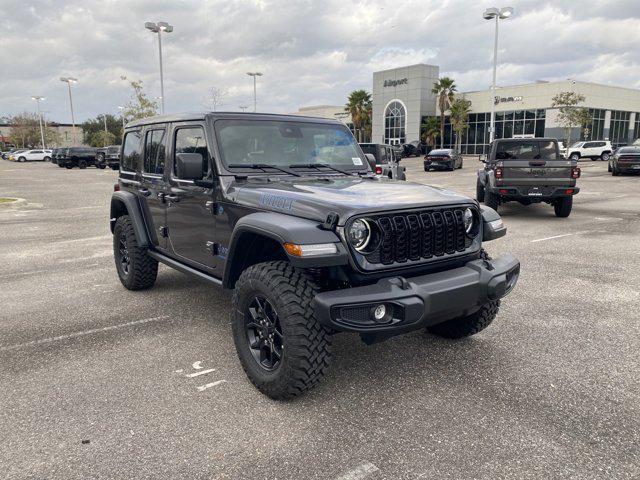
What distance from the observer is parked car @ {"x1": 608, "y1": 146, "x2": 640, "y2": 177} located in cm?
2452

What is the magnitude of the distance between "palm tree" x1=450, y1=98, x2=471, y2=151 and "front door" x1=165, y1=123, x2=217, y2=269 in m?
56.3


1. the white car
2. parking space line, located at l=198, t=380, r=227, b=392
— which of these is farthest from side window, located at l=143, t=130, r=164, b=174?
the white car

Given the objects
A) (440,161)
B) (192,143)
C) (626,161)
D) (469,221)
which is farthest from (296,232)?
(440,161)

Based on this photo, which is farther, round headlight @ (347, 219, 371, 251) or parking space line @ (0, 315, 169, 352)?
parking space line @ (0, 315, 169, 352)

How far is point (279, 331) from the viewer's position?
3.32 m

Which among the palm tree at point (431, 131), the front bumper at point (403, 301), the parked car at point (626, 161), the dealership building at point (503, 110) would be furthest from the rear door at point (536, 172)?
the palm tree at point (431, 131)

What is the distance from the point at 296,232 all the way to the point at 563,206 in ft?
34.4

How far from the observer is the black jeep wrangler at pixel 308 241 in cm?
303

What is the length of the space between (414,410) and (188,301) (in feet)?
10.2

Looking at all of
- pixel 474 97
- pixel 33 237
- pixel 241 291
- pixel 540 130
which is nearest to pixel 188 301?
pixel 241 291

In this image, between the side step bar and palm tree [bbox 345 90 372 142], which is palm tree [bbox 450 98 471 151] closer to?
palm tree [bbox 345 90 372 142]

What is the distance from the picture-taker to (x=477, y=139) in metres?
58.6

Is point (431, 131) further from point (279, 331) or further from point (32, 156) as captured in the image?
point (279, 331)

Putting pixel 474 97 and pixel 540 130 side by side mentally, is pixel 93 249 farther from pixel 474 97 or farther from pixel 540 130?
pixel 474 97
